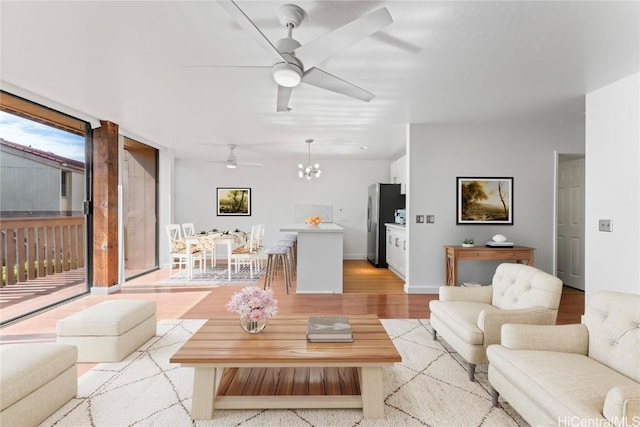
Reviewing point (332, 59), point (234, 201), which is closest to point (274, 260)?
point (234, 201)

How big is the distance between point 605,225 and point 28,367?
492 cm

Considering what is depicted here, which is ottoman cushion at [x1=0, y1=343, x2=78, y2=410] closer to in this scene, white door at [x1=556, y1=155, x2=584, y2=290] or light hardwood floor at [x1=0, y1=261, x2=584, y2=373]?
light hardwood floor at [x1=0, y1=261, x2=584, y2=373]

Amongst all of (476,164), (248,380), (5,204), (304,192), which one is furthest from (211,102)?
(304,192)

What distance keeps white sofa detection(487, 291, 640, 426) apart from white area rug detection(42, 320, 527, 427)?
23 cm

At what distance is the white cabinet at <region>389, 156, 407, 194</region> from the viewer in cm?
660

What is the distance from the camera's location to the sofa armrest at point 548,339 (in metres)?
1.89

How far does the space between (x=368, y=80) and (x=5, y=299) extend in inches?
194

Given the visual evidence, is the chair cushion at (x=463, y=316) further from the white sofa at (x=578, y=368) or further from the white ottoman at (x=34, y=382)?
the white ottoman at (x=34, y=382)

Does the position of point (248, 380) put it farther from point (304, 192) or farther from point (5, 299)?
point (304, 192)

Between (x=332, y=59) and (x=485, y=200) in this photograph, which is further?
(x=485, y=200)

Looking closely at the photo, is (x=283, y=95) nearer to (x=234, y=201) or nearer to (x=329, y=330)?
(x=329, y=330)

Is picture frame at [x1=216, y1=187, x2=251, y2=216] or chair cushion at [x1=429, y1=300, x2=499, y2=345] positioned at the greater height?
picture frame at [x1=216, y1=187, x2=251, y2=216]
